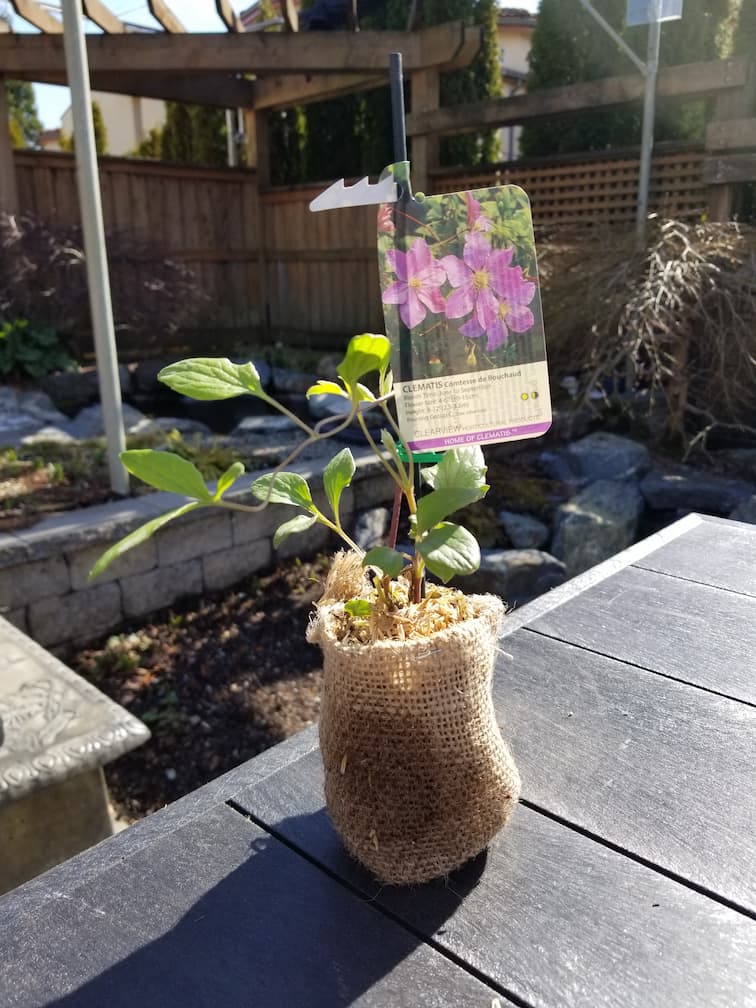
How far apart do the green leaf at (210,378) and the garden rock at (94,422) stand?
3.62m

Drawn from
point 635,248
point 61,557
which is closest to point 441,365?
point 61,557

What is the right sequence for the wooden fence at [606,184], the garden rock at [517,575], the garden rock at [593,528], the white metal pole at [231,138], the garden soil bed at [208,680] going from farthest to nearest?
1. the white metal pole at [231,138]
2. the wooden fence at [606,184]
3. the garden rock at [593,528]
4. the garden rock at [517,575]
5. the garden soil bed at [208,680]

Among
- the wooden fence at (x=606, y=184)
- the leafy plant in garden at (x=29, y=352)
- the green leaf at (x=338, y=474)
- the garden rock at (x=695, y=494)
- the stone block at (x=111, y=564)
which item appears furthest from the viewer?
the leafy plant in garden at (x=29, y=352)

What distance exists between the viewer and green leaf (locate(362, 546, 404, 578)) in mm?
616

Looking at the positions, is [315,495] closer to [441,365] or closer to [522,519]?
[522,519]

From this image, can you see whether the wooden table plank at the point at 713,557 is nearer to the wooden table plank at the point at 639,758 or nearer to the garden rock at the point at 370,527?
the wooden table plank at the point at 639,758

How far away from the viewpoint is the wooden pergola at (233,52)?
18.0ft

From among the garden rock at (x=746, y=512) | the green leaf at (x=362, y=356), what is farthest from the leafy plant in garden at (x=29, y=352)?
the green leaf at (x=362, y=356)

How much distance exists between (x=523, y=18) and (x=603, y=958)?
48.3 feet

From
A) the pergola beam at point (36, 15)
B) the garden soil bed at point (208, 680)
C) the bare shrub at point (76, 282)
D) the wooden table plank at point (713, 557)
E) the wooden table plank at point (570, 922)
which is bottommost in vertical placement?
the garden soil bed at point (208, 680)

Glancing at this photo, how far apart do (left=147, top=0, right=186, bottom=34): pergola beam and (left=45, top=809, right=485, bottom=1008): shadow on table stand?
6.39 meters

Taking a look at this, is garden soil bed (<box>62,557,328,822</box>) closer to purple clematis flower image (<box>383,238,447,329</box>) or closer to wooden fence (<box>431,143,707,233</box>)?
purple clematis flower image (<box>383,238,447,329</box>)

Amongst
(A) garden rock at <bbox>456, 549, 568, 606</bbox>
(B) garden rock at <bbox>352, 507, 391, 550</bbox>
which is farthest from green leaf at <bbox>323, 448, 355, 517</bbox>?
(B) garden rock at <bbox>352, 507, 391, 550</bbox>

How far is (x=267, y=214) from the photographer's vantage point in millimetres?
7613
